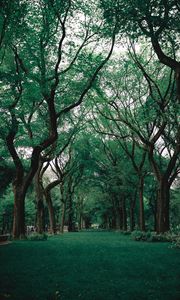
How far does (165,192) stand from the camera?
19.9 meters

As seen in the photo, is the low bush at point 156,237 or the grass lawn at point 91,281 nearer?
the grass lawn at point 91,281

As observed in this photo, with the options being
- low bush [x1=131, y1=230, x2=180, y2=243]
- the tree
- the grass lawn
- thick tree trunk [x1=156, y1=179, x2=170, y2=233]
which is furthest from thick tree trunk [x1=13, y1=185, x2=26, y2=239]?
the grass lawn

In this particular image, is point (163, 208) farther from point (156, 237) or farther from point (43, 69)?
point (43, 69)

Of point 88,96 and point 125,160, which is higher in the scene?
point 88,96

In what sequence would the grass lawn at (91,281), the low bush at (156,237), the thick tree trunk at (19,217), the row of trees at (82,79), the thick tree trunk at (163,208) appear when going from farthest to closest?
the thick tree trunk at (163,208), the thick tree trunk at (19,217), the low bush at (156,237), the row of trees at (82,79), the grass lawn at (91,281)

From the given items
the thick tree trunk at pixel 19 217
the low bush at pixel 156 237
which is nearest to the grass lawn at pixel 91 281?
the low bush at pixel 156 237

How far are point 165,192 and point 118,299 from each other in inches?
625

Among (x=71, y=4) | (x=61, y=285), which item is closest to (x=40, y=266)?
(x=61, y=285)

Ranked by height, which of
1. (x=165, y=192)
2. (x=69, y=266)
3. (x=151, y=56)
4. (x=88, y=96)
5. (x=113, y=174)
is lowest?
(x=69, y=266)

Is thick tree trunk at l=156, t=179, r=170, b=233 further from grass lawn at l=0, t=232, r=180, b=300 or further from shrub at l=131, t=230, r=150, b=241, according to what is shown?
grass lawn at l=0, t=232, r=180, b=300

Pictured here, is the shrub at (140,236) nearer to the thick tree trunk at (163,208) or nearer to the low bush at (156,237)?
the low bush at (156,237)

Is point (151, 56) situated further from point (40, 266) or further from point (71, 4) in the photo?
point (40, 266)

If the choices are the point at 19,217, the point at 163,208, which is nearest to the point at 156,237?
the point at 163,208

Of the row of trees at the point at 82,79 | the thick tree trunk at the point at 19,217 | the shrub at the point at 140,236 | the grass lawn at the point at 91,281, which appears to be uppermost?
the row of trees at the point at 82,79
